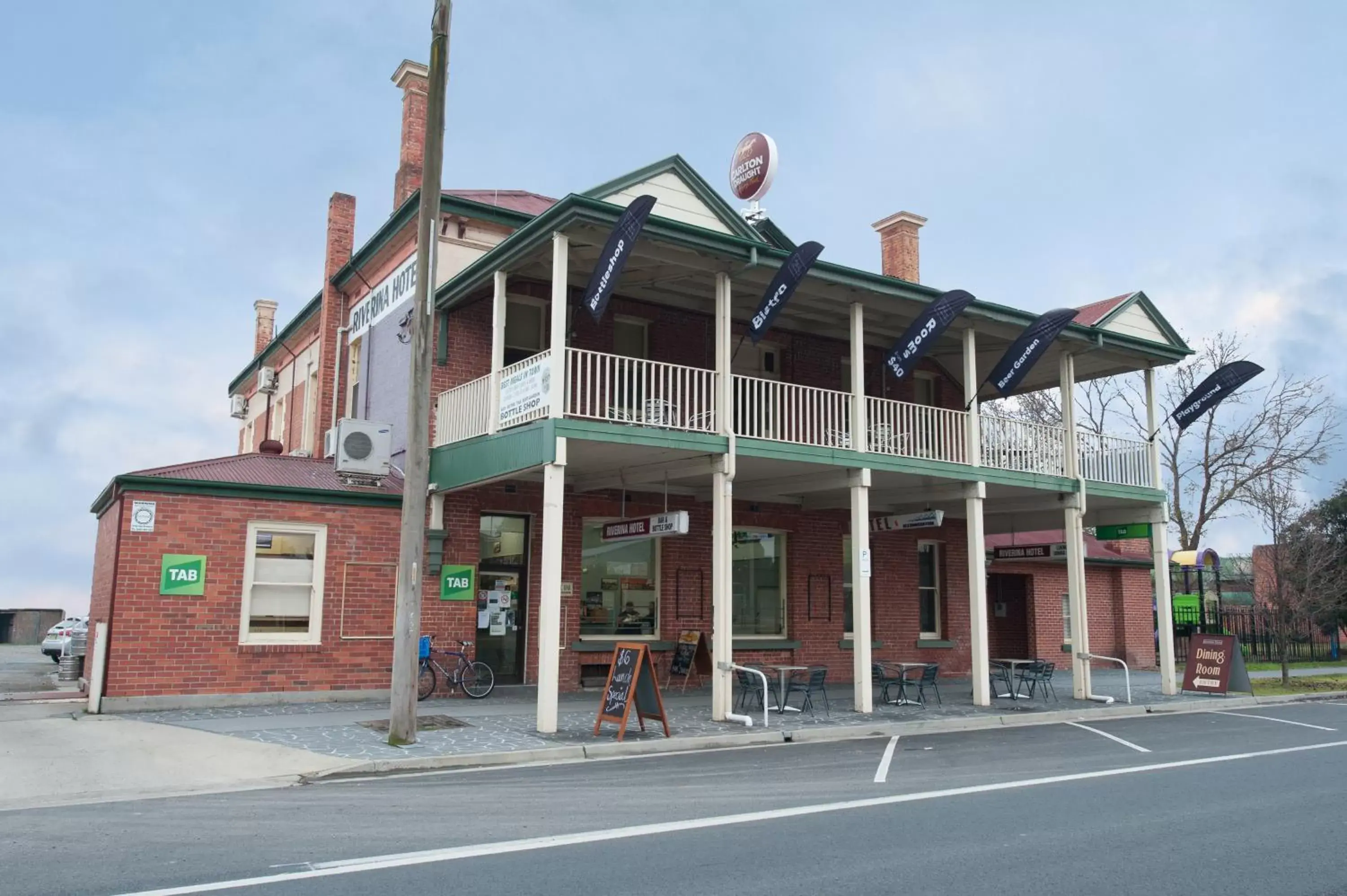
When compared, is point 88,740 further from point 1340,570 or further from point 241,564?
point 1340,570

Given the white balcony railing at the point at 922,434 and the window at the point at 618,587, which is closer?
the white balcony railing at the point at 922,434

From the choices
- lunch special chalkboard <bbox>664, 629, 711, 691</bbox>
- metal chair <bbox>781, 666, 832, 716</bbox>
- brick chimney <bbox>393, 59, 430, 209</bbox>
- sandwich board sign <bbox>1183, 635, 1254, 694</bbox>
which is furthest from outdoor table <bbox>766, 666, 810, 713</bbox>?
brick chimney <bbox>393, 59, 430, 209</bbox>

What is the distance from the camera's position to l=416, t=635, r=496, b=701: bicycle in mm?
15352

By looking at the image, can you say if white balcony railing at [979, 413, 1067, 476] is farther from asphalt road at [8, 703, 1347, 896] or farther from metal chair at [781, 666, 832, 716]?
asphalt road at [8, 703, 1347, 896]

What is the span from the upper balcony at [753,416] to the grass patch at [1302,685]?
4678 millimetres

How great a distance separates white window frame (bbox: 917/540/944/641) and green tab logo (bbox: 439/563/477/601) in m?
10.1

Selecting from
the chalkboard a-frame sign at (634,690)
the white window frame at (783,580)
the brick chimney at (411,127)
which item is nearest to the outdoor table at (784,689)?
the chalkboard a-frame sign at (634,690)

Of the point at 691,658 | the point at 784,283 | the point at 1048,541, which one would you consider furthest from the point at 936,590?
the point at 784,283

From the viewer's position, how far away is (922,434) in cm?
1678

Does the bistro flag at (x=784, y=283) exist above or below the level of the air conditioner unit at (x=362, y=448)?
above

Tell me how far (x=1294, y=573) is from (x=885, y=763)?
18034mm

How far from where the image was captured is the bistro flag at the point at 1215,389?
1900 cm

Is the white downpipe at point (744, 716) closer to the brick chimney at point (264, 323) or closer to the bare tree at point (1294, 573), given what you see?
the bare tree at point (1294, 573)

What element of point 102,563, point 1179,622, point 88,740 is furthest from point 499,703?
point 1179,622
